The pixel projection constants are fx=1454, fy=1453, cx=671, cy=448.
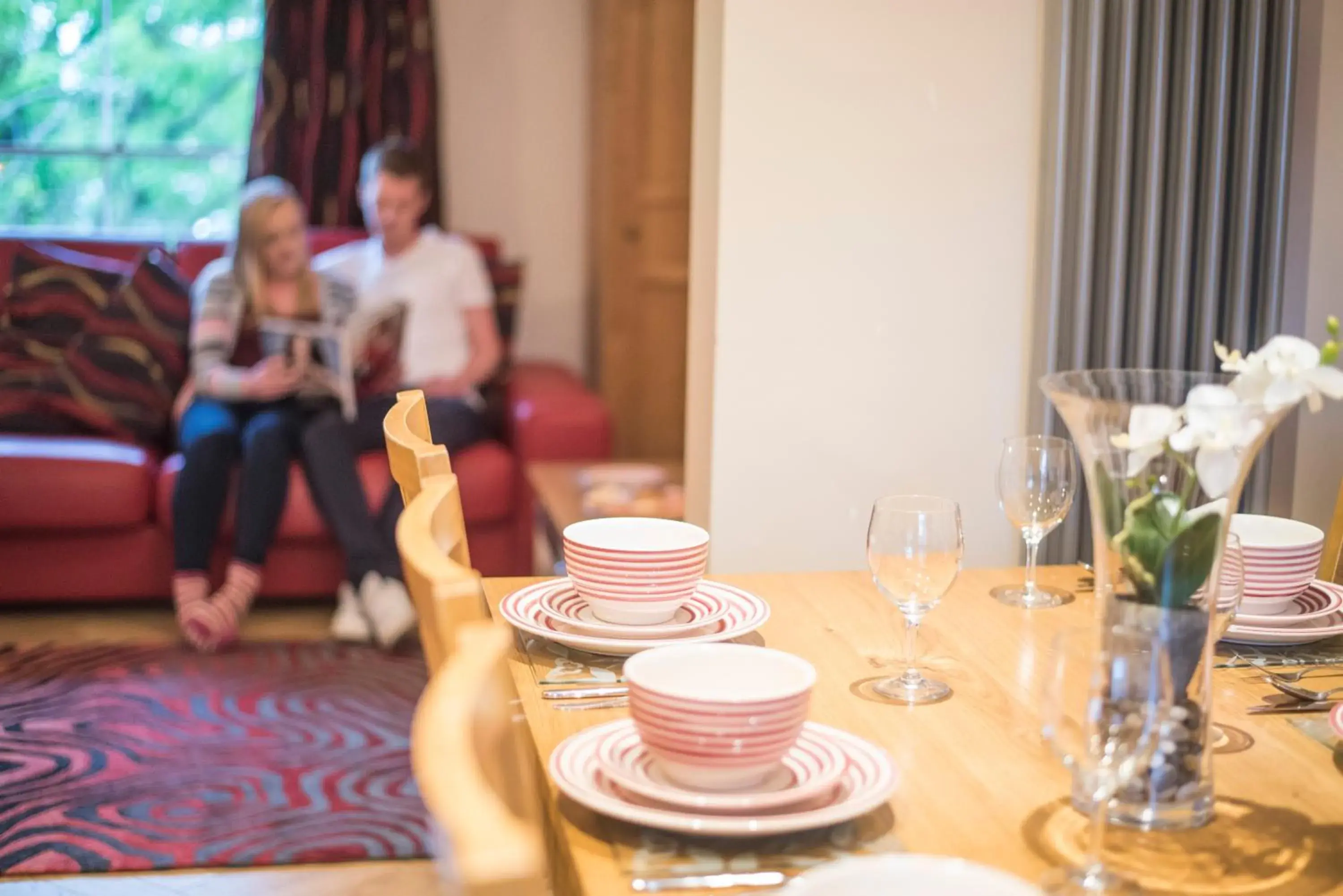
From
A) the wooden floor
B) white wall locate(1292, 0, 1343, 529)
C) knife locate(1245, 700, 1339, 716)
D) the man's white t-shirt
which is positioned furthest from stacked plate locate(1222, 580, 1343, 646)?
the man's white t-shirt

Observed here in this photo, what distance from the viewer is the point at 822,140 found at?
92.4 inches

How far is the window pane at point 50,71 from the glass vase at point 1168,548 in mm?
4167

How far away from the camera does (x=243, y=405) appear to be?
3695 mm

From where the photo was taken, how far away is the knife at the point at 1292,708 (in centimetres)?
117

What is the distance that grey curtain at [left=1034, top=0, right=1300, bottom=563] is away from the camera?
2.29 meters

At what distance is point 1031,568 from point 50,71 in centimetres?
391

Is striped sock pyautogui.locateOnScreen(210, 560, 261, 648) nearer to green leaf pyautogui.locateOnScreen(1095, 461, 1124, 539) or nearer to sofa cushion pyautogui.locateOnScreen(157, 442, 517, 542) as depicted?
sofa cushion pyautogui.locateOnScreen(157, 442, 517, 542)

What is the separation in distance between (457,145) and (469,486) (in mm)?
1509

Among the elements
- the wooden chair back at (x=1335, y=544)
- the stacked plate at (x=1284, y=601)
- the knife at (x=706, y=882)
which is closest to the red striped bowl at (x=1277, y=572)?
the stacked plate at (x=1284, y=601)

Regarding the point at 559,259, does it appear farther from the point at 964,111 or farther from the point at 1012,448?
the point at 1012,448

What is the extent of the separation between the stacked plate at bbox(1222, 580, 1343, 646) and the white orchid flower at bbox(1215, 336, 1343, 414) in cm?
42

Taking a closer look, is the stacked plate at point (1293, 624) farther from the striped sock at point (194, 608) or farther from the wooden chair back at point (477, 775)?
the striped sock at point (194, 608)

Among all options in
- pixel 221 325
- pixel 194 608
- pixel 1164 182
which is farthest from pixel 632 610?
pixel 221 325

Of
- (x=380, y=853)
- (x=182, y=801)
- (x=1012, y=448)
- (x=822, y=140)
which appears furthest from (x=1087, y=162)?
(x=182, y=801)
